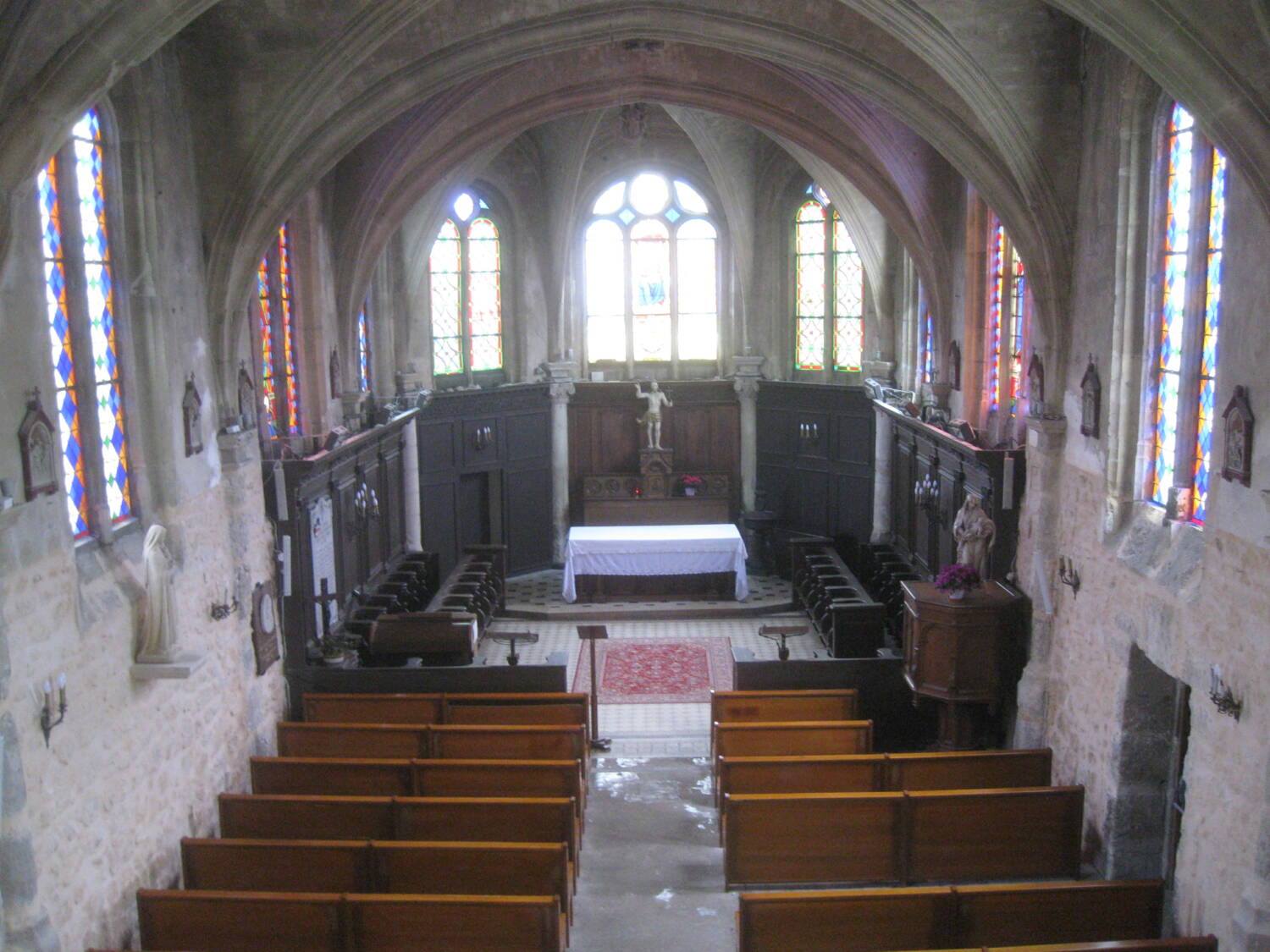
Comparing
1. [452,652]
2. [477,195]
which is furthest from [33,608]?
[477,195]

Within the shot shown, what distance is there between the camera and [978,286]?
A: 47.6 feet

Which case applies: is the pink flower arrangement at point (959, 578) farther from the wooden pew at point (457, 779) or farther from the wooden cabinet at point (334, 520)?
the wooden cabinet at point (334, 520)

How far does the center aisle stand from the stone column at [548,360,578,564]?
29.7 feet

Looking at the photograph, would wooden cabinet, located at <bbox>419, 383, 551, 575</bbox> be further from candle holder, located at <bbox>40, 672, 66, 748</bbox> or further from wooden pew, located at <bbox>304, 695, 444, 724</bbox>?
candle holder, located at <bbox>40, 672, 66, 748</bbox>

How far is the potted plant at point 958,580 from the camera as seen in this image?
38.5 ft

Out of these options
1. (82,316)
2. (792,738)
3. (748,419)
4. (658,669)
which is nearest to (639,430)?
(748,419)

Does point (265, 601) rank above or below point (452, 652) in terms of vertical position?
above

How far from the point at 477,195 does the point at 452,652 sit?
29.5 feet

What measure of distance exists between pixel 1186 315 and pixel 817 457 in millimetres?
11998

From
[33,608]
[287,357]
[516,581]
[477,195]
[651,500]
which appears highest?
[477,195]

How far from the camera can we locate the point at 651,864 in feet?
33.9

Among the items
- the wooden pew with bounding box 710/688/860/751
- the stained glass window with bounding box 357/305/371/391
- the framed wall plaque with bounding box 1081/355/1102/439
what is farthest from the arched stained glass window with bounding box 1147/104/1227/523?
the stained glass window with bounding box 357/305/371/391

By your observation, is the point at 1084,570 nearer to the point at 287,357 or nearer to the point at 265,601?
the point at 265,601

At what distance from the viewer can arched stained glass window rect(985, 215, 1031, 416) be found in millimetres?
13297
